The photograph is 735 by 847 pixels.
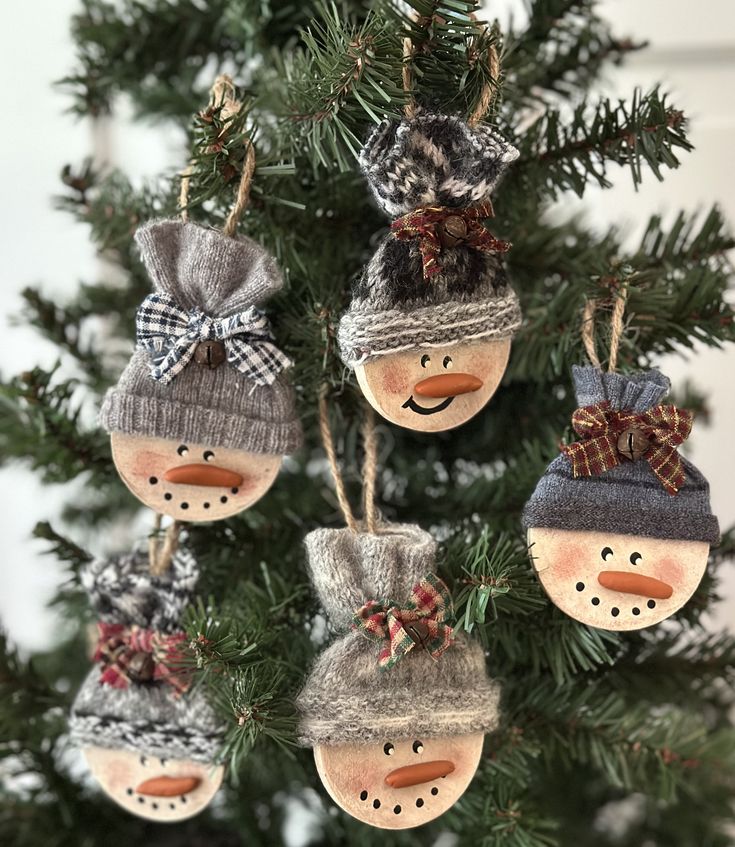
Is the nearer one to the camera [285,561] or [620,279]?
[620,279]

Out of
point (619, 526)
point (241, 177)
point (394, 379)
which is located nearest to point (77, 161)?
point (241, 177)

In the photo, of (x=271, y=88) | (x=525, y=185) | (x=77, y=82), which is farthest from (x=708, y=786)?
(x=77, y=82)

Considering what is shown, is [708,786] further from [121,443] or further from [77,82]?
[77,82]

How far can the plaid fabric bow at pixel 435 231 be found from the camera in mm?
476

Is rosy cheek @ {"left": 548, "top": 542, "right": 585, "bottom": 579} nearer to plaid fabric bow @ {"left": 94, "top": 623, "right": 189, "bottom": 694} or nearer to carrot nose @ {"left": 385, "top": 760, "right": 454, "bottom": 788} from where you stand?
carrot nose @ {"left": 385, "top": 760, "right": 454, "bottom": 788}

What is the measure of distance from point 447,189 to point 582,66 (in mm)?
327

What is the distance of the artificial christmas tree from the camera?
49 centimetres

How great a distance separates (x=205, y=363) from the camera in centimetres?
53

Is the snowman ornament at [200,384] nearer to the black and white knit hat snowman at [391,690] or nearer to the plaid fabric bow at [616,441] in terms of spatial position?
the black and white knit hat snowman at [391,690]

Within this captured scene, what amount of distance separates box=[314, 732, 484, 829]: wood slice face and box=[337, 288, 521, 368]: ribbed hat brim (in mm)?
223

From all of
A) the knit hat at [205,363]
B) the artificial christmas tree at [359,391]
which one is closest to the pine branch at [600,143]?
the artificial christmas tree at [359,391]

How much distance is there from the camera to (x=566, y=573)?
0.49 m

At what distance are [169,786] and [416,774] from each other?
177 millimetres

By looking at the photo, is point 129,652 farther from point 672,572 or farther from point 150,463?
point 672,572
